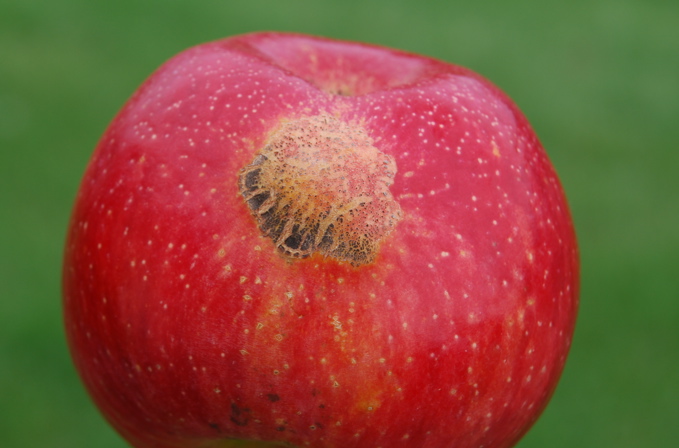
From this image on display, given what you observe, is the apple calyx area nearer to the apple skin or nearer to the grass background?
the apple skin

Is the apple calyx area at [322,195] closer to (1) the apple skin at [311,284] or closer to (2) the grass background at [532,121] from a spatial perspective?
(1) the apple skin at [311,284]

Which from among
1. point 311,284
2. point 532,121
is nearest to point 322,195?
point 311,284

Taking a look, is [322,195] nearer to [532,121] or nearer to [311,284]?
[311,284]

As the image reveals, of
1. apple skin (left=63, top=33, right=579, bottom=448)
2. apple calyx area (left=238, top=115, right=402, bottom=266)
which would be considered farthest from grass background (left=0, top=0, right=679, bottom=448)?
apple calyx area (left=238, top=115, right=402, bottom=266)

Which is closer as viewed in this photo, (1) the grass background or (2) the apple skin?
(2) the apple skin

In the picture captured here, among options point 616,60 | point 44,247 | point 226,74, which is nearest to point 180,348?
point 226,74
